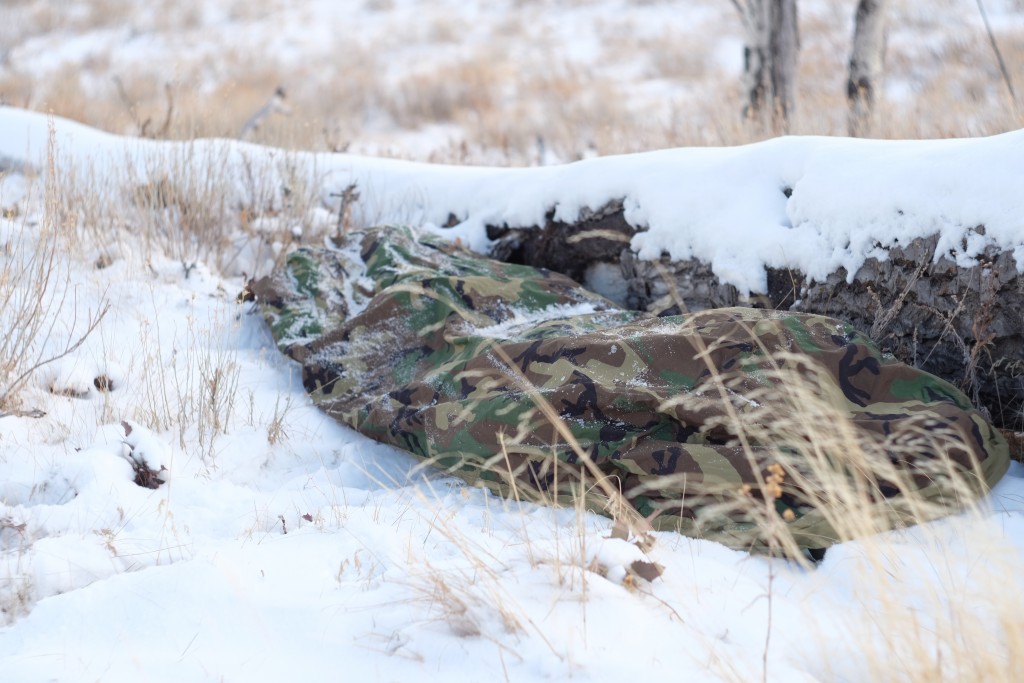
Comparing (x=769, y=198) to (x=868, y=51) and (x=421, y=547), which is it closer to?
(x=421, y=547)

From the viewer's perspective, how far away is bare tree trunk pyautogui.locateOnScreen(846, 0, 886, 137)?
5973 millimetres

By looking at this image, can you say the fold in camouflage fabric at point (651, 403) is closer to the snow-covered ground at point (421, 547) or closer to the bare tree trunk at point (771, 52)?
the snow-covered ground at point (421, 547)

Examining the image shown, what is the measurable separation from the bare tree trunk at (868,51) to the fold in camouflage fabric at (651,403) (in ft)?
14.0

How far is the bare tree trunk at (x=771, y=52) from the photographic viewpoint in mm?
5766

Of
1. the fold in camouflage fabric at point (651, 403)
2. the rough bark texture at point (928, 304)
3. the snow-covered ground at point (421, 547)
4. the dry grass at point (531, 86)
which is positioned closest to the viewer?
the snow-covered ground at point (421, 547)

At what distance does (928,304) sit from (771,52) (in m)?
4.01

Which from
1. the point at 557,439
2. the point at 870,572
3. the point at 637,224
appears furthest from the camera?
the point at 637,224

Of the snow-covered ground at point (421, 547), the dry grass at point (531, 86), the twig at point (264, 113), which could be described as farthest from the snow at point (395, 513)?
the dry grass at point (531, 86)

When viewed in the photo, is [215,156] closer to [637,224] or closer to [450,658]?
[637,224]

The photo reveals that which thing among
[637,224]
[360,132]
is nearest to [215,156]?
[637,224]

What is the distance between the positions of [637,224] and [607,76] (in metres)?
10.2

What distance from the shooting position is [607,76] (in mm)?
12602

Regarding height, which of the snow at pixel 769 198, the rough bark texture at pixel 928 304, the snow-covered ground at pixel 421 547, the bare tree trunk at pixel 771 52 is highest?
the bare tree trunk at pixel 771 52

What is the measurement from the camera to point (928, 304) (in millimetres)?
2434
